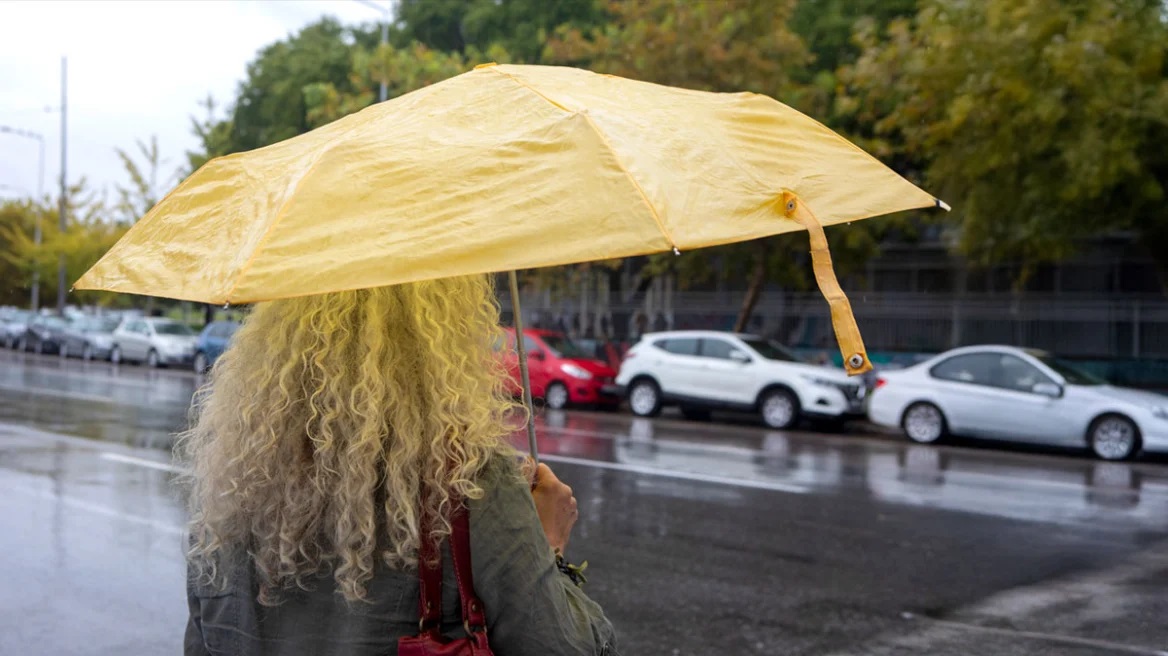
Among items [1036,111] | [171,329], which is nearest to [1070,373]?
[1036,111]

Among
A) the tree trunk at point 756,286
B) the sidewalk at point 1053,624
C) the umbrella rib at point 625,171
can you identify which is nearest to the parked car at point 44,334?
the tree trunk at point 756,286

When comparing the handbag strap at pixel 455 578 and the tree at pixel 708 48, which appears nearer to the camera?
the handbag strap at pixel 455 578

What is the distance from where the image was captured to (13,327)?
4178cm

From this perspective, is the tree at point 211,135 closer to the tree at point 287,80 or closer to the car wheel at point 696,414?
the tree at point 287,80

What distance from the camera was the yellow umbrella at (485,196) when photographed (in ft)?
6.43

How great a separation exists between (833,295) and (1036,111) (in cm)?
1434

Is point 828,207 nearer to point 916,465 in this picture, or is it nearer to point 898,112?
point 916,465

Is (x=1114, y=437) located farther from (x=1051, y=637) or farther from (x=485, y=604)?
(x=485, y=604)

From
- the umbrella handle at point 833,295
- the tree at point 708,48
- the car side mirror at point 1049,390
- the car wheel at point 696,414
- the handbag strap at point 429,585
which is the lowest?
the car wheel at point 696,414

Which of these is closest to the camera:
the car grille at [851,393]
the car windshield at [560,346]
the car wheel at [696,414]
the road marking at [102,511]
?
the road marking at [102,511]

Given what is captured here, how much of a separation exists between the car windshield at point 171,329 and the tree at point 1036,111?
21.5 m

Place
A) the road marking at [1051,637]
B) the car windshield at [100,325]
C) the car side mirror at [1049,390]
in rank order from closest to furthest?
the road marking at [1051,637]
the car side mirror at [1049,390]
the car windshield at [100,325]

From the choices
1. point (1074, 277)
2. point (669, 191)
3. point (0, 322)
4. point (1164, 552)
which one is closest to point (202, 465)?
point (669, 191)

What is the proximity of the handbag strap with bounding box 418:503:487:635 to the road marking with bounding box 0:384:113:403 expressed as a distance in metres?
18.4
